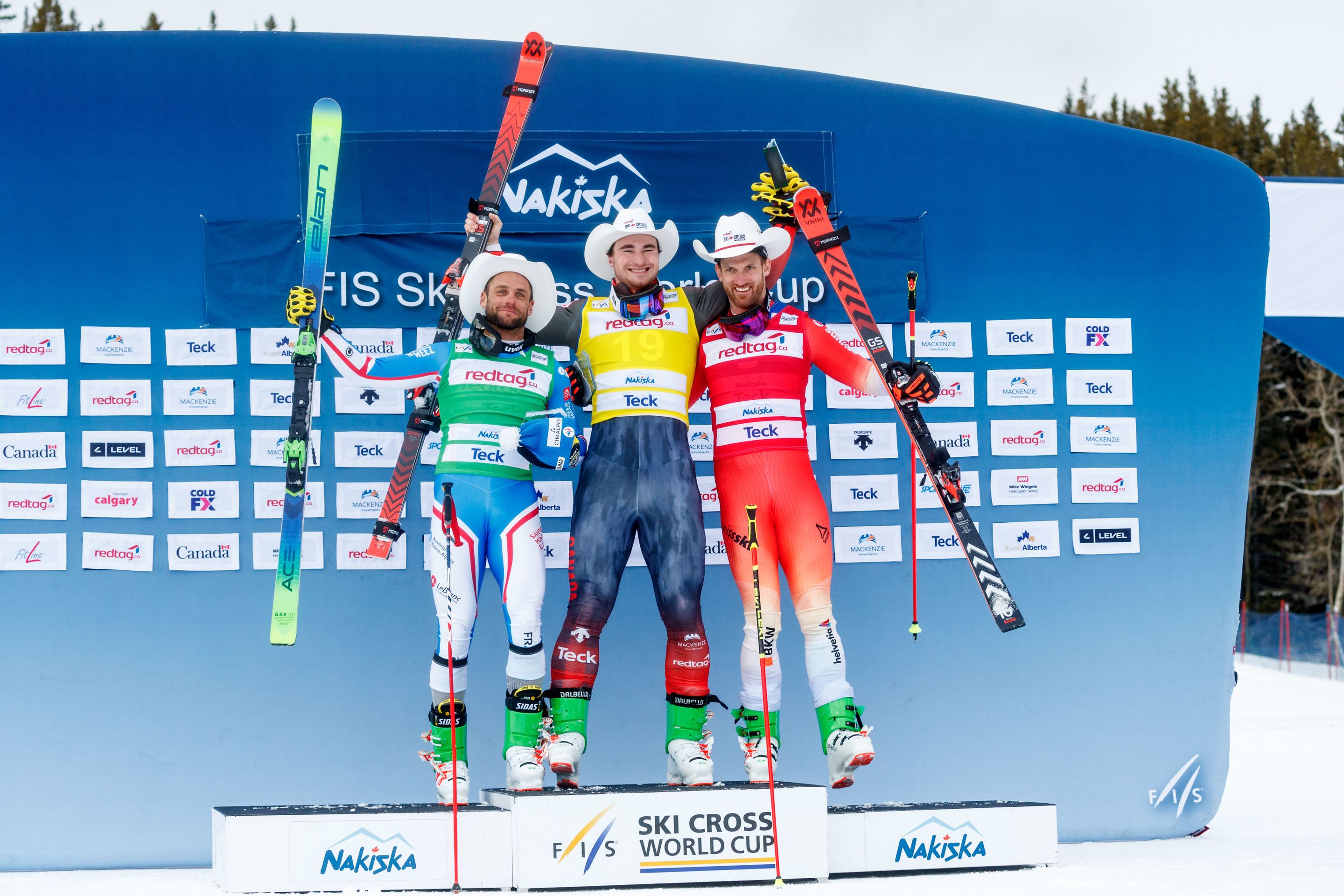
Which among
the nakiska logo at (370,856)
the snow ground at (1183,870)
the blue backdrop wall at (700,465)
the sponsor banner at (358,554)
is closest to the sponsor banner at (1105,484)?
the blue backdrop wall at (700,465)

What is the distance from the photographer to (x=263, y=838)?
13.5 feet

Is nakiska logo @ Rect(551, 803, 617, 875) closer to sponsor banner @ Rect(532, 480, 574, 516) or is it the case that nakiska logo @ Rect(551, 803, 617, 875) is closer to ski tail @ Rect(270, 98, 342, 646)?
ski tail @ Rect(270, 98, 342, 646)

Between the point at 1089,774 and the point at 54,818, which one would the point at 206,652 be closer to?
the point at 54,818

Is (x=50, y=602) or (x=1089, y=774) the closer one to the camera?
(x=50, y=602)

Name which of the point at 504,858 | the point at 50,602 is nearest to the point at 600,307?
the point at 504,858

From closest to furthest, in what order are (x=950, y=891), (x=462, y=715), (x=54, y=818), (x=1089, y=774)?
(x=950, y=891)
(x=462, y=715)
(x=54, y=818)
(x=1089, y=774)

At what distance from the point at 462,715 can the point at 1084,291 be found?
3.65 metres

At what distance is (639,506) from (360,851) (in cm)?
159

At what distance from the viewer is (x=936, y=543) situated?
581cm

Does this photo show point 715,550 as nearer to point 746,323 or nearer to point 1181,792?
point 746,323

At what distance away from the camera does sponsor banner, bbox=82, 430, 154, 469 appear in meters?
5.51

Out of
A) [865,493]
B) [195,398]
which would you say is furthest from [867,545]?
[195,398]

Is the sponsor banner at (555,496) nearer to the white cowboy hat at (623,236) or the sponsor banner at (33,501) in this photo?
the white cowboy hat at (623,236)

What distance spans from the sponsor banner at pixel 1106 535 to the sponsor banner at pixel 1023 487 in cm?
20
